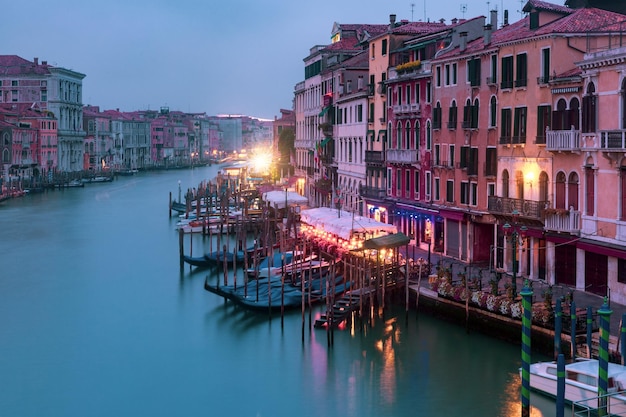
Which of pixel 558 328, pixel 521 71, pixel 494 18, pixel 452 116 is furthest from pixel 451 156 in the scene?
pixel 558 328

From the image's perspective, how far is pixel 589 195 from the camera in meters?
16.0

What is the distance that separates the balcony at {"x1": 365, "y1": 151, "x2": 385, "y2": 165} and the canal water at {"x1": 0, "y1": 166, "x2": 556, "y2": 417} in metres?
6.14

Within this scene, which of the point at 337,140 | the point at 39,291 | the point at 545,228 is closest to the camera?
the point at 545,228

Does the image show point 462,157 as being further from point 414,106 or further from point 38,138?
point 38,138

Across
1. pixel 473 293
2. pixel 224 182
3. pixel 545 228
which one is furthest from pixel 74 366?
pixel 224 182

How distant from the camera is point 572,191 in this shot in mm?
16609

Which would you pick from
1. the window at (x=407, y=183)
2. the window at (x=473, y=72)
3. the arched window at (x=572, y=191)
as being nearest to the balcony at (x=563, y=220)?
the arched window at (x=572, y=191)

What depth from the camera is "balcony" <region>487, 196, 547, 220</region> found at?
17.2m

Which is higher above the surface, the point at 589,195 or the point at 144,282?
the point at 589,195

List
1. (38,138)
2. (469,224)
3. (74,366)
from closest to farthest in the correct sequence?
(74,366) < (469,224) < (38,138)

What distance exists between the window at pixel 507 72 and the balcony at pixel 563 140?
2.00m

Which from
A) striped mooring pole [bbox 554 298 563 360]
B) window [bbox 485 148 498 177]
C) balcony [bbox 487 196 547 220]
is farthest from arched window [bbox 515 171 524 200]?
striped mooring pole [bbox 554 298 563 360]

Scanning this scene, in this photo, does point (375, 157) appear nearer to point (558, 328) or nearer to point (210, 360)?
point (210, 360)

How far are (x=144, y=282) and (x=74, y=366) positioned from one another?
7.93 meters
